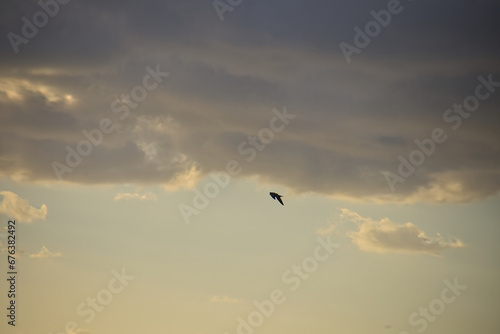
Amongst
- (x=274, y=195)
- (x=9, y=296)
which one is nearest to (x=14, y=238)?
(x=9, y=296)

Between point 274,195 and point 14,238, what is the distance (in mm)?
53700

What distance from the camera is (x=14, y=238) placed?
429 feet

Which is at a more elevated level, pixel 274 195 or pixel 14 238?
pixel 274 195

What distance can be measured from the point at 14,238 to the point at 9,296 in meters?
11.5

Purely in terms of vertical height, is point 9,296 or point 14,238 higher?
point 14,238

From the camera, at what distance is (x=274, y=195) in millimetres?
124250

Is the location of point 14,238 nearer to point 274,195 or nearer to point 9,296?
point 9,296

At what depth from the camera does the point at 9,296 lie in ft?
422

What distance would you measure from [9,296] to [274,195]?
56593mm

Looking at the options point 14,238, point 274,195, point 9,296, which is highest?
point 274,195

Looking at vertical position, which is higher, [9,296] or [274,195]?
[274,195]
